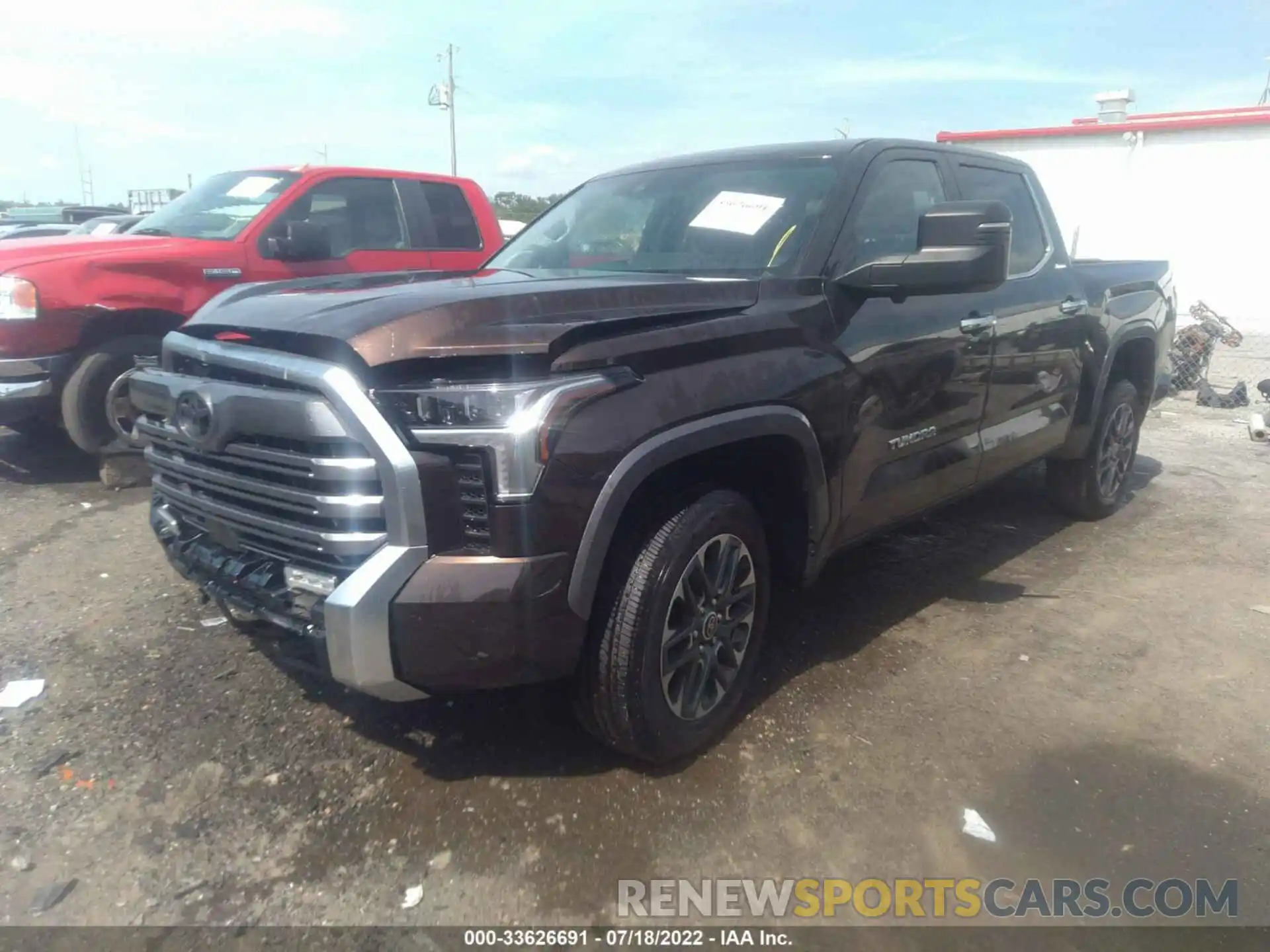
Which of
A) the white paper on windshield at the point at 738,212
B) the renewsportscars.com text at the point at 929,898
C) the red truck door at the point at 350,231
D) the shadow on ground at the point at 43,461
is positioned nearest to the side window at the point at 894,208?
the white paper on windshield at the point at 738,212

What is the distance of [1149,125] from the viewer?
648 inches

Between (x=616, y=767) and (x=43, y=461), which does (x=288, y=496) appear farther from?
(x=43, y=461)

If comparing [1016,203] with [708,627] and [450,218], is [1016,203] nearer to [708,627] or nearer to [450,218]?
[708,627]

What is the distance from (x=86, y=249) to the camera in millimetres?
5453

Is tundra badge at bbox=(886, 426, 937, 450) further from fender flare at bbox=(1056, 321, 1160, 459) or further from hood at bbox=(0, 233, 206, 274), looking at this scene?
hood at bbox=(0, 233, 206, 274)

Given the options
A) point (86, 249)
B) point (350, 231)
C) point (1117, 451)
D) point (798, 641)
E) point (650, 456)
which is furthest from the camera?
point (350, 231)

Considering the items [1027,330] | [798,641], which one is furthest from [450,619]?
[1027,330]

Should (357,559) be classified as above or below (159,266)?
below

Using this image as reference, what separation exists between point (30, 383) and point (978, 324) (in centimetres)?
494

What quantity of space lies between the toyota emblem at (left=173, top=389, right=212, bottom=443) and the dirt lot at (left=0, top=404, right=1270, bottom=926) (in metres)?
0.82

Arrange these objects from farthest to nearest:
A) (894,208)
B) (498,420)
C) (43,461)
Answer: (43,461)
(894,208)
(498,420)

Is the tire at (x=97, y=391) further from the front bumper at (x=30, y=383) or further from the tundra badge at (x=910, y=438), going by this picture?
the tundra badge at (x=910, y=438)

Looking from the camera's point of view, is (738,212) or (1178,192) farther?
(1178,192)

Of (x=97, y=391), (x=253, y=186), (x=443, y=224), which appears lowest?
(x=97, y=391)
